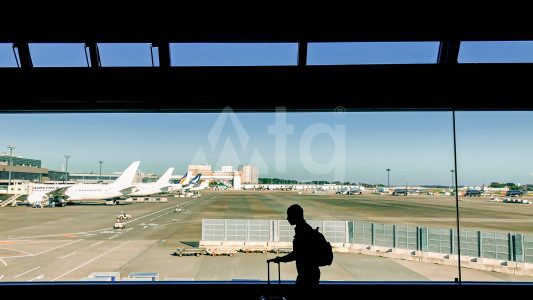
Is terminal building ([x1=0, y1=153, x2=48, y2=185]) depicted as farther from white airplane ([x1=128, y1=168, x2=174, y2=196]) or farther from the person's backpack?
white airplane ([x1=128, y1=168, x2=174, y2=196])

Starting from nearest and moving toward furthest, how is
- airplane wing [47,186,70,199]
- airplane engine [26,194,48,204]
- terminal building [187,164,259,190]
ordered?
terminal building [187,164,259,190]
airplane engine [26,194,48,204]
airplane wing [47,186,70,199]

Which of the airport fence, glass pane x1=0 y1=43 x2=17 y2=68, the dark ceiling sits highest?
glass pane x1=0 y1=43 x2=17 y2=68

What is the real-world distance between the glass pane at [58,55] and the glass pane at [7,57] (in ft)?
0.61

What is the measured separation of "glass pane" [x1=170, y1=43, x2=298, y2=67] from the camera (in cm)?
289

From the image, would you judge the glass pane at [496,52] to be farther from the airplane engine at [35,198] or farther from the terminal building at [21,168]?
the airplane engine at [35,198]

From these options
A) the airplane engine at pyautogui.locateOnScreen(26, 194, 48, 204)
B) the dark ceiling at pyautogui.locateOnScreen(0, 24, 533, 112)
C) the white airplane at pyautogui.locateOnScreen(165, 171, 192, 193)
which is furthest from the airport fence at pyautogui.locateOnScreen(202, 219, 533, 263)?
the white airplane at pyautogui.locateOnScreen(165, 171, 192, 193)

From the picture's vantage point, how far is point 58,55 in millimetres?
2922

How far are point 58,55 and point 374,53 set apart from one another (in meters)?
3.35

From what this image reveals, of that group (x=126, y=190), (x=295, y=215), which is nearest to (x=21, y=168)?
(x=295, y=215)

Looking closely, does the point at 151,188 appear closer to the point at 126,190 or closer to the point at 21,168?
the point at 126,190

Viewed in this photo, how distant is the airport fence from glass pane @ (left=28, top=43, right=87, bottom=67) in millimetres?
3812

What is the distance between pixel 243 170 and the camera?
4656 mm
